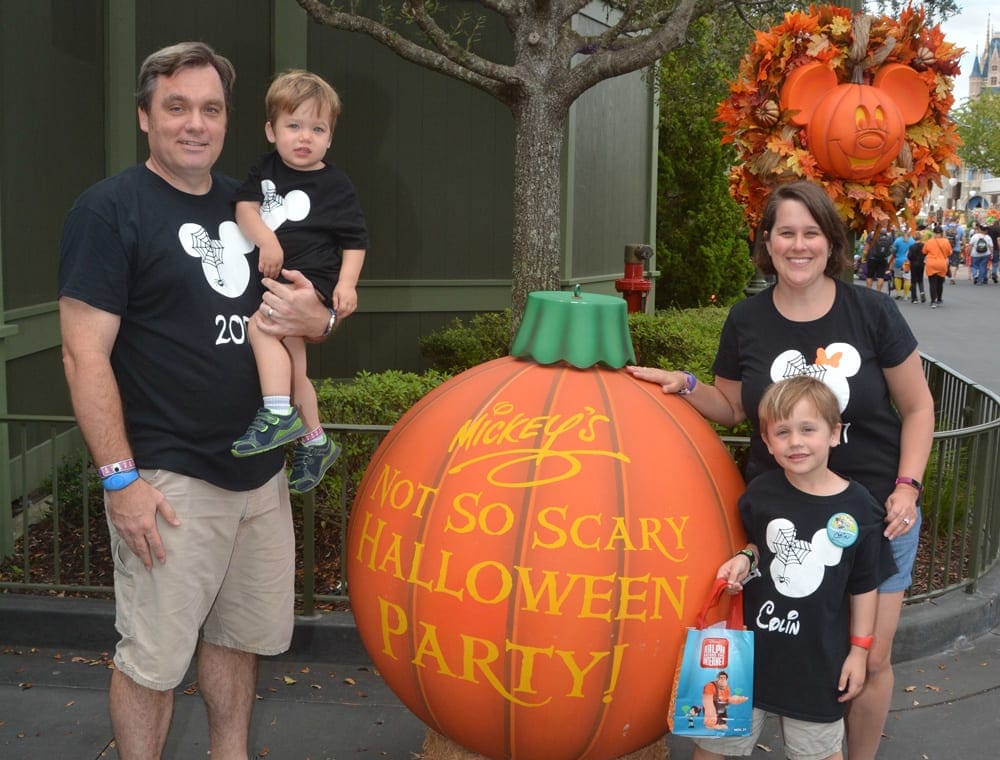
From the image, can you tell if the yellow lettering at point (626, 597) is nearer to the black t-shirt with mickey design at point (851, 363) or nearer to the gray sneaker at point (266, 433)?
the black t-shirt with mickey design at point (851, 363)

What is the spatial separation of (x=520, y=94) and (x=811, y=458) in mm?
4864

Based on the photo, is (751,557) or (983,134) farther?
(983,134)

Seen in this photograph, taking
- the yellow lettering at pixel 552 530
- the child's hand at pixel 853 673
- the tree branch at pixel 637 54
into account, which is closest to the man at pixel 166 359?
the yellow lettering at pixel 552 530

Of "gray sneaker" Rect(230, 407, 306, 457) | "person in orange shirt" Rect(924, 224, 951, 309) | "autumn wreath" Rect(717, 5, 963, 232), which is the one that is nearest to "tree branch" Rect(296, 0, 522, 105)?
"autumn wreath" Rect(717, 5, 963, 232)

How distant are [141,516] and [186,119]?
1129 mm

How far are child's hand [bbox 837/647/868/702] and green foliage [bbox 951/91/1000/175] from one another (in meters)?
81.0

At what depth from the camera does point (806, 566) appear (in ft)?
10.8

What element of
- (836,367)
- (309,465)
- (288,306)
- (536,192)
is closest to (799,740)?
(836,367)

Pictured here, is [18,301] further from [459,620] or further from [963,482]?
[963,482]

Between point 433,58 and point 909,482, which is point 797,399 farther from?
point 433,58

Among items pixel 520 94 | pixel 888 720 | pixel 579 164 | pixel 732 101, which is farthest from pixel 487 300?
pixel 888 720

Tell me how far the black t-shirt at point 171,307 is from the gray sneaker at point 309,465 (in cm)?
26

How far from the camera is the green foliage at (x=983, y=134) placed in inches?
3061

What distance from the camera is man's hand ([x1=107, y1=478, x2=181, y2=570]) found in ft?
10.5
